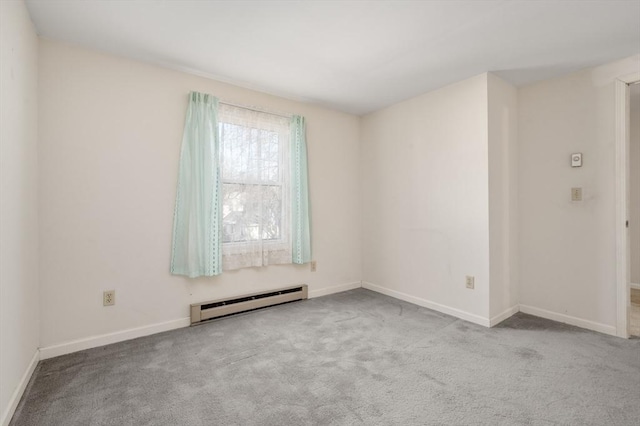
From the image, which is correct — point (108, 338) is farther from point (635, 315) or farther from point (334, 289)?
point (635, 315)

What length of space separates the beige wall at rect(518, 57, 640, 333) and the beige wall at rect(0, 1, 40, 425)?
3931 millimetres


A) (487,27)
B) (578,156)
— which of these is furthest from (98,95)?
(578,156)

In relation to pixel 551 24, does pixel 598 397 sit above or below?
below

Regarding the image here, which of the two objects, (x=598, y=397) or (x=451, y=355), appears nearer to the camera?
(x=598, y=397)

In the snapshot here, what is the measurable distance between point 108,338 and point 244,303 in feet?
3.65

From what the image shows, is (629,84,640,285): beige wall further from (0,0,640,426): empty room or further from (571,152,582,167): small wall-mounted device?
(571,152,582,167): small wall-mounted device

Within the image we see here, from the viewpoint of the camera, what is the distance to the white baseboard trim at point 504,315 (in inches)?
104

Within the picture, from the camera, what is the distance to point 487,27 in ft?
6.57

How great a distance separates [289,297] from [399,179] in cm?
190

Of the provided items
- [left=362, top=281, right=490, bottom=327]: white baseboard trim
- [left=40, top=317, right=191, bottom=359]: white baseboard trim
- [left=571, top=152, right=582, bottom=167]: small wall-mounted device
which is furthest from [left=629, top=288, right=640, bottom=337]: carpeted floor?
[left=40, top=317, right=191, bottom=359]: white baseboard trim

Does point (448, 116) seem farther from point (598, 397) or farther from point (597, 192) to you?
point (598, 397)

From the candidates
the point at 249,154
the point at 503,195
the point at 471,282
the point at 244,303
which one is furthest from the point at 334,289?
the point at 503,195

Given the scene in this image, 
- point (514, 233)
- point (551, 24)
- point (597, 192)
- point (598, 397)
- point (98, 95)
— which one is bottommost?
point (598, 397)

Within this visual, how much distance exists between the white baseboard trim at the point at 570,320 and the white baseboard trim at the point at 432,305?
64cm
